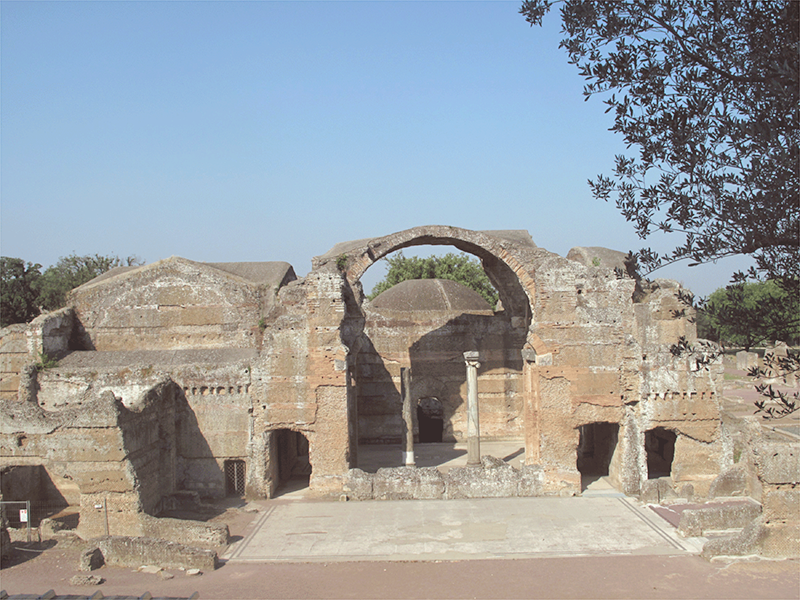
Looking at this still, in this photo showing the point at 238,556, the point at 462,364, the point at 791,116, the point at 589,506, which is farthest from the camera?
the point at 462,364

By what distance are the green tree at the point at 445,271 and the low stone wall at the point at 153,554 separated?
26.3 m

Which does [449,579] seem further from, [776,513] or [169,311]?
[169,311]

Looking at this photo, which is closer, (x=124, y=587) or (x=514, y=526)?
(x=124, y=587)

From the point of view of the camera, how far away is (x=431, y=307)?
77.9 feet

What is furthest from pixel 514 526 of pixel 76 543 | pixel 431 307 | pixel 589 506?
pixel 431 307

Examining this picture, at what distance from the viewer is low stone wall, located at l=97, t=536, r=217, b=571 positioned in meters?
10.7

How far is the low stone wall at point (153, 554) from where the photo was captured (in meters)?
10.7

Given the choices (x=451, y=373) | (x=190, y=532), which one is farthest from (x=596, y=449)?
(x=190, y=532)

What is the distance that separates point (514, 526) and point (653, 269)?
7888 millimetres

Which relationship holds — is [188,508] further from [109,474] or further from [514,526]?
[514,526]

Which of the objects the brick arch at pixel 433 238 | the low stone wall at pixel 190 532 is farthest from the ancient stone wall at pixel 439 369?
the low stone wall at pixel 190 532

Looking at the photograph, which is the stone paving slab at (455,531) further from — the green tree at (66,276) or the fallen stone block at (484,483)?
the green tree at (66,276)

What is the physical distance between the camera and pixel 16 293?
2522cm

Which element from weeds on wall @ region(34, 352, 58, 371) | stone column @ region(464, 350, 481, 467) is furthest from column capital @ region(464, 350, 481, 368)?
weeds on wall @ region(34, 352, 58, 371)
